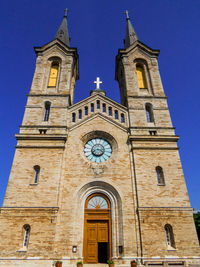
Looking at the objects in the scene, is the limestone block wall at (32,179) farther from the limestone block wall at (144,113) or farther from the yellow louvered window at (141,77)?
the yellow louvered window at (141,77)

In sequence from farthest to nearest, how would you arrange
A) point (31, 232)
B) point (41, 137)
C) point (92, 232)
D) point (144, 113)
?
point (144, 113) < point (41, 137) < point (92, 232) < point (31, 232)

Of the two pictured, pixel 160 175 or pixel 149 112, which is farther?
pixel 149 112

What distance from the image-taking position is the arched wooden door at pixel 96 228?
14857 mm

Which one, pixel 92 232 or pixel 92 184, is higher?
pixel 92 184

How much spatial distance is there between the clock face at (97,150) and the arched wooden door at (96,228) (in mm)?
3223

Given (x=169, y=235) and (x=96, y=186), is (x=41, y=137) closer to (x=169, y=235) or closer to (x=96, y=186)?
(x=96, y=186)

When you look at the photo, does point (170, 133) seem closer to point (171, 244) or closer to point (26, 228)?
point (171, 244)

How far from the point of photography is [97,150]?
1855 cm

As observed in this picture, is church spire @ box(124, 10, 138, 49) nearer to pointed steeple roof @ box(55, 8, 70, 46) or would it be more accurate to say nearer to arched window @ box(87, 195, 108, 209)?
pointed steeple roof @ box(55, 8, 70, 46)

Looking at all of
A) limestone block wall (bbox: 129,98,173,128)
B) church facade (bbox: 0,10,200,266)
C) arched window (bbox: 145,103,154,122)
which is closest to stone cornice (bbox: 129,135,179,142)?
church facade (bbox: 0,10,200,266)

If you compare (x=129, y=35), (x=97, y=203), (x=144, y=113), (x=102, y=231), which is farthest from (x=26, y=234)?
(x=129, y=35)

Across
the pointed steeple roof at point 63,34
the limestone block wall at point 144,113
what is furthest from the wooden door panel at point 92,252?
the pointed steeple roof at point 63,34

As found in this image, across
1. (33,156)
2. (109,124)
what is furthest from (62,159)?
(109,124)

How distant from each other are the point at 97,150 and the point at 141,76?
1109cm
